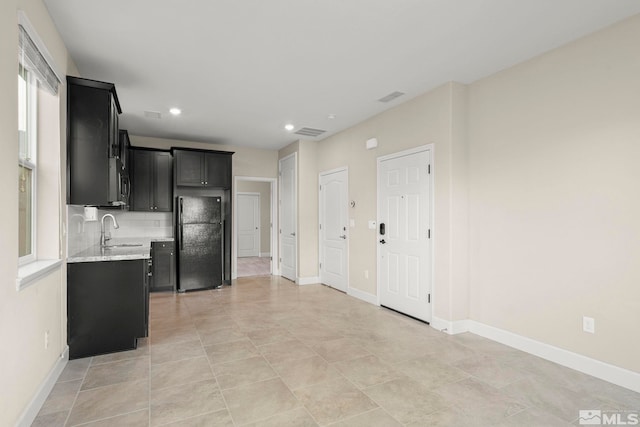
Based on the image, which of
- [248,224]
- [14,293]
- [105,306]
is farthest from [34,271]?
[248,224]

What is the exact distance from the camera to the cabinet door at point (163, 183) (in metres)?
5.86

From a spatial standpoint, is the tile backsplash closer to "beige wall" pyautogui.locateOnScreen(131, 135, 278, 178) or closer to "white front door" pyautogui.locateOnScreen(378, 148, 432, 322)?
"beige wall" pyautogui.locateOnScreen(131, 135, 278, 178)

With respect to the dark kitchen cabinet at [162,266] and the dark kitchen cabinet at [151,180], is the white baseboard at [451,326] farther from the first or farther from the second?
the dark kitchen cabinet at [151,180]

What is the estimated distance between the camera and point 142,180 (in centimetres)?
577

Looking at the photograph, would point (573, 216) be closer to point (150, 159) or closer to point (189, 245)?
point (189, 245)

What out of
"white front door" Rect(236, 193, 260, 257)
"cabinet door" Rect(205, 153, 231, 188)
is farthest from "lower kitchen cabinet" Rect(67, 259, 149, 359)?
"white front door" Rect(236, 193, 260, 257)

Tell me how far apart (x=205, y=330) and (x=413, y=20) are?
364 cm

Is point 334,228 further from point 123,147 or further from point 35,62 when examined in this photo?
point 35,62

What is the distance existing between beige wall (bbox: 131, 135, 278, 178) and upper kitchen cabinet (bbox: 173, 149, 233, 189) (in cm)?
58

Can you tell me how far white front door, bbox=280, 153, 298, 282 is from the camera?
6.51 meters

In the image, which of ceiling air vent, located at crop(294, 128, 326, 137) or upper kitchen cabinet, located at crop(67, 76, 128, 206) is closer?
upper kitchen cabinet, located at crop(67, 76, 128, 206)

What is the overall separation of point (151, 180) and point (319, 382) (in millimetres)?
4802

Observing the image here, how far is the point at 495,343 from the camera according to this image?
3.34 meters

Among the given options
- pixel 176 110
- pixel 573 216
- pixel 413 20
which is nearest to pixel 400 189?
pixel 573 216
